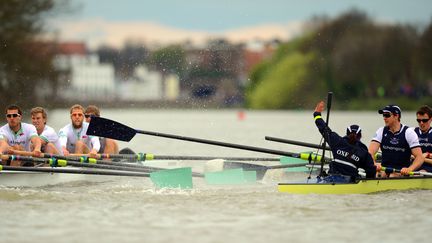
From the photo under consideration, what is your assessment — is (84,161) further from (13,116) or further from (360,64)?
(360,64)

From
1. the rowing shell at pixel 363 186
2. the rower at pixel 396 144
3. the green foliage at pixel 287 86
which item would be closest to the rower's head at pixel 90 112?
the rowing shell at pixel 363 186

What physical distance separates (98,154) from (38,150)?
1396 millimetres

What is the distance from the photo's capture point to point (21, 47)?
40.1 metres

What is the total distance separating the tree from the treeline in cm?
2222

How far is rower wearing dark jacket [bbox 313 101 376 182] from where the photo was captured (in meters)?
13.1

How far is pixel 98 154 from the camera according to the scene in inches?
611

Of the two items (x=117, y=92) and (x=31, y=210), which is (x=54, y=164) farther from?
(x=117, y=92)

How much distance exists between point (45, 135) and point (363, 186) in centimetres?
508

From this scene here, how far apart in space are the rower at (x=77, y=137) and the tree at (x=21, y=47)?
23269mm

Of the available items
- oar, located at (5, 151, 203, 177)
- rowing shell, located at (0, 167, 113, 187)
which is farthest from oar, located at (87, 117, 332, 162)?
rowing shell, located at (0, 167, 113, 187)

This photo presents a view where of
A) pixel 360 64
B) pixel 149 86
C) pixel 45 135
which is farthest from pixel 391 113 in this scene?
pixel 149 86

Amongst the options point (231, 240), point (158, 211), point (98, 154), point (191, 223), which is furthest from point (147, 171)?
point (231, 240)

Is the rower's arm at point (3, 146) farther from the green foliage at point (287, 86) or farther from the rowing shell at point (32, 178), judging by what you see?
the green foliage at point (287, 86)

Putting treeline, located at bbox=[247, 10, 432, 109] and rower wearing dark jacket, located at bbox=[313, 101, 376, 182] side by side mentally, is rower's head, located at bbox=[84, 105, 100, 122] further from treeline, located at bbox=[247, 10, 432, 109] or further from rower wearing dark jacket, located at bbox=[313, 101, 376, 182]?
treeline, located at bbox=[247, 10, 432, 109]
